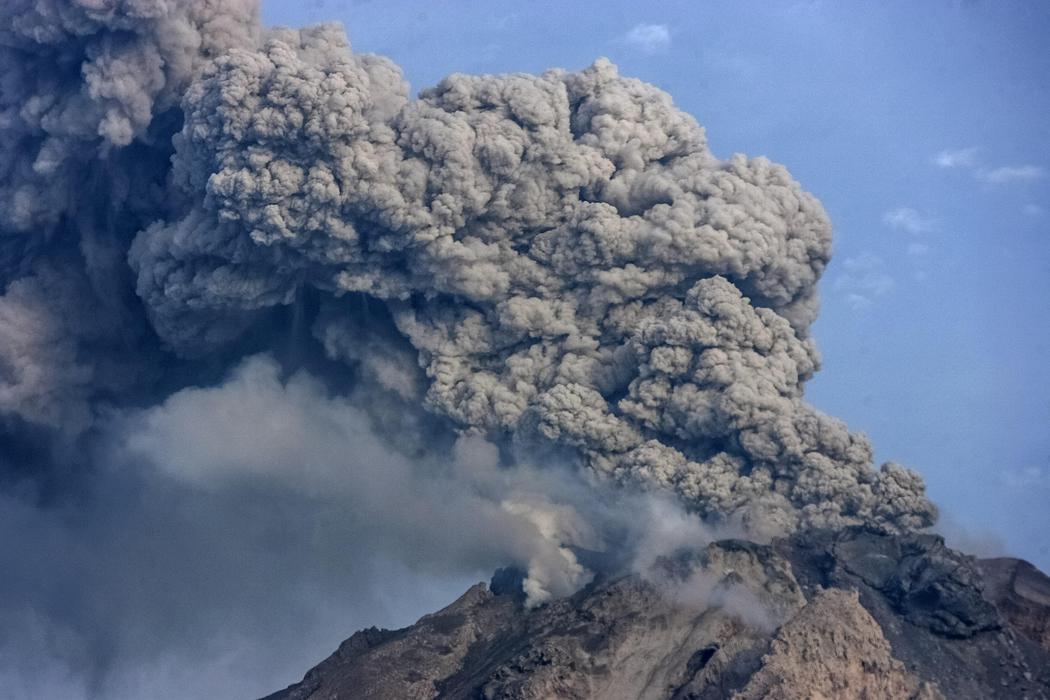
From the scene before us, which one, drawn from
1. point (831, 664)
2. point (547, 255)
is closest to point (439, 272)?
point (547, 255)

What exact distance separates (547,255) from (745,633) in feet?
41.0

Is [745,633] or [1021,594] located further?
[1021,594]

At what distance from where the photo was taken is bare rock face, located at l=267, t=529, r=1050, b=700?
128 feet

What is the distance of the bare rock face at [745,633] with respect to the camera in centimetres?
3894

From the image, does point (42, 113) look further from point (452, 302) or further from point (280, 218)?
point (452, 302)

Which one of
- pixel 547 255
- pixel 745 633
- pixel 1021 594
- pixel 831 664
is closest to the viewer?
pixel 831 664

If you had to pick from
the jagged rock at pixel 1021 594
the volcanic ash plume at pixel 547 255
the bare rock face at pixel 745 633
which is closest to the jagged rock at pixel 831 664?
the bare rock face at pixel 745 633

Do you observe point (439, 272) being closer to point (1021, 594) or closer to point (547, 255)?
point (547, 255)

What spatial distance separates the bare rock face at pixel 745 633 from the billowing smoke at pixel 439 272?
1.31 metres

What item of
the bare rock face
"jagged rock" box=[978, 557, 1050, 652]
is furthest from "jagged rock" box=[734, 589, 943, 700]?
"jagged rock" box=[978, 557, 1050, 652]

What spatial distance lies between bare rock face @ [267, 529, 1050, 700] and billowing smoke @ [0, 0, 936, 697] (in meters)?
1.31

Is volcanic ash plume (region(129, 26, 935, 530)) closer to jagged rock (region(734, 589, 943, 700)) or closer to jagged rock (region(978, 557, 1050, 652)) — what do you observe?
jagged rock (region(978, 557, 1050, 652))

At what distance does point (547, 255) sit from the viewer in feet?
155

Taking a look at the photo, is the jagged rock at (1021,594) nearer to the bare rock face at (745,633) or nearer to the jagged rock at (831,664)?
the bare rock face at (745,633)
